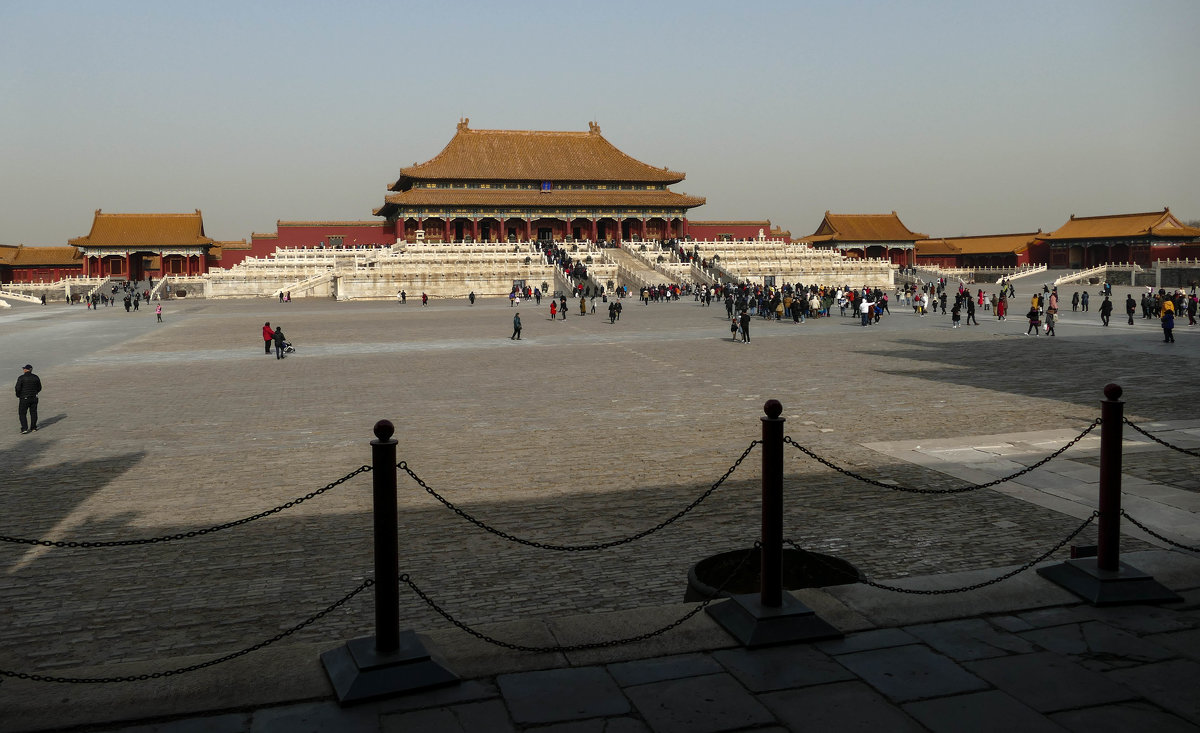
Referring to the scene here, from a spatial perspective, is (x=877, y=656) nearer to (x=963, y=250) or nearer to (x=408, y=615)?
(x=408, y=615)

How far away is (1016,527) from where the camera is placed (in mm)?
7008

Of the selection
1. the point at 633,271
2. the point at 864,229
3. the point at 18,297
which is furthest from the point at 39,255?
the point at 864,229

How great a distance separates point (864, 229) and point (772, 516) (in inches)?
3313

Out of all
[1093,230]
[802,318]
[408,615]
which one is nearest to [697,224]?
[1093,230]

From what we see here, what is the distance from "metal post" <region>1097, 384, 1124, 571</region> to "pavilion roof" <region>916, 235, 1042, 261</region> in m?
79.3

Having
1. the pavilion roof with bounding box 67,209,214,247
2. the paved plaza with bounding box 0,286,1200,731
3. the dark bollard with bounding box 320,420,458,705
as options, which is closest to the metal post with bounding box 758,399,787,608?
the paved plaza with bounding box 0,286,1200,731

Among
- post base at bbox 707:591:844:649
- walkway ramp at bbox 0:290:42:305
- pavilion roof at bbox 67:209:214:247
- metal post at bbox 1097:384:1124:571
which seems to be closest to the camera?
post base at bbox 707:591:844:649

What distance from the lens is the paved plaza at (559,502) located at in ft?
14.6

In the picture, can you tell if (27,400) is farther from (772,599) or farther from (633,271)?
(633,271)

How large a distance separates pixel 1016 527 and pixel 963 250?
3262 inches

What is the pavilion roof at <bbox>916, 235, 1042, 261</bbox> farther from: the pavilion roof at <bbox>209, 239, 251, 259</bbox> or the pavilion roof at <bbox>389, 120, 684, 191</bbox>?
the pavilion roof at <bbox>209, 239, 251, 259</bbox>

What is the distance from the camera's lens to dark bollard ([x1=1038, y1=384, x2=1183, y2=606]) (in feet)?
17.0

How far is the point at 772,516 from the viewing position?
4.93m

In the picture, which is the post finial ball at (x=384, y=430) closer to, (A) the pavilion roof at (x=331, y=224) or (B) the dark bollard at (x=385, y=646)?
(B) the dark bollard at (x=385, y=646)
